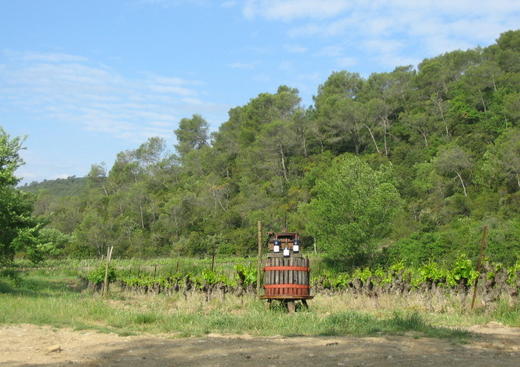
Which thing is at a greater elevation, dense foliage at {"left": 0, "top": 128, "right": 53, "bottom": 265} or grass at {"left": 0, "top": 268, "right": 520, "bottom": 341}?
dense foliage at {"left": 0, "top": 128, "right": 53, "bottom": 265}

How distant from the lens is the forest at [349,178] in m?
50.6

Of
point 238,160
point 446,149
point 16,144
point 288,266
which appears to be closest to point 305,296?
point 288,266

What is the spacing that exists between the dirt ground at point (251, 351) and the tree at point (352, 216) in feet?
128

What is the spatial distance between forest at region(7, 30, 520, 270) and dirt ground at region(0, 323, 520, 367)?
24522mm

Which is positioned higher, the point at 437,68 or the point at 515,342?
the point at 437,68

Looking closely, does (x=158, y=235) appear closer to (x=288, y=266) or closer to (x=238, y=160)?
(x=238, y=160)

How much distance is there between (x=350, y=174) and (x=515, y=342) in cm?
4653

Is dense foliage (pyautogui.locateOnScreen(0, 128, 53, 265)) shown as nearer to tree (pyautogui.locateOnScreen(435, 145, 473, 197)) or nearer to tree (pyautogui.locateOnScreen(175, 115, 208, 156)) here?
tree (pyautogui.locateOnScreen(435, 145, 473, 197))

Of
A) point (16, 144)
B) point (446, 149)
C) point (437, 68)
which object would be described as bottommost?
point (16, 144)

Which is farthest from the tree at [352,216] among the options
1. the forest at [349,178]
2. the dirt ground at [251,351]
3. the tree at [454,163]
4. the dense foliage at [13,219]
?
the dirt ground at [251,351]

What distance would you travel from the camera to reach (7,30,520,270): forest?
50625mm

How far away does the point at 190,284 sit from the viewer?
2238 cm

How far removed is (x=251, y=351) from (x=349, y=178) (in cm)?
4667

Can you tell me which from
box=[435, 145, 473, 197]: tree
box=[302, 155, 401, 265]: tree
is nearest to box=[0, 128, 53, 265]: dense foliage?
box=[302, 155, 401, 265]: tree
